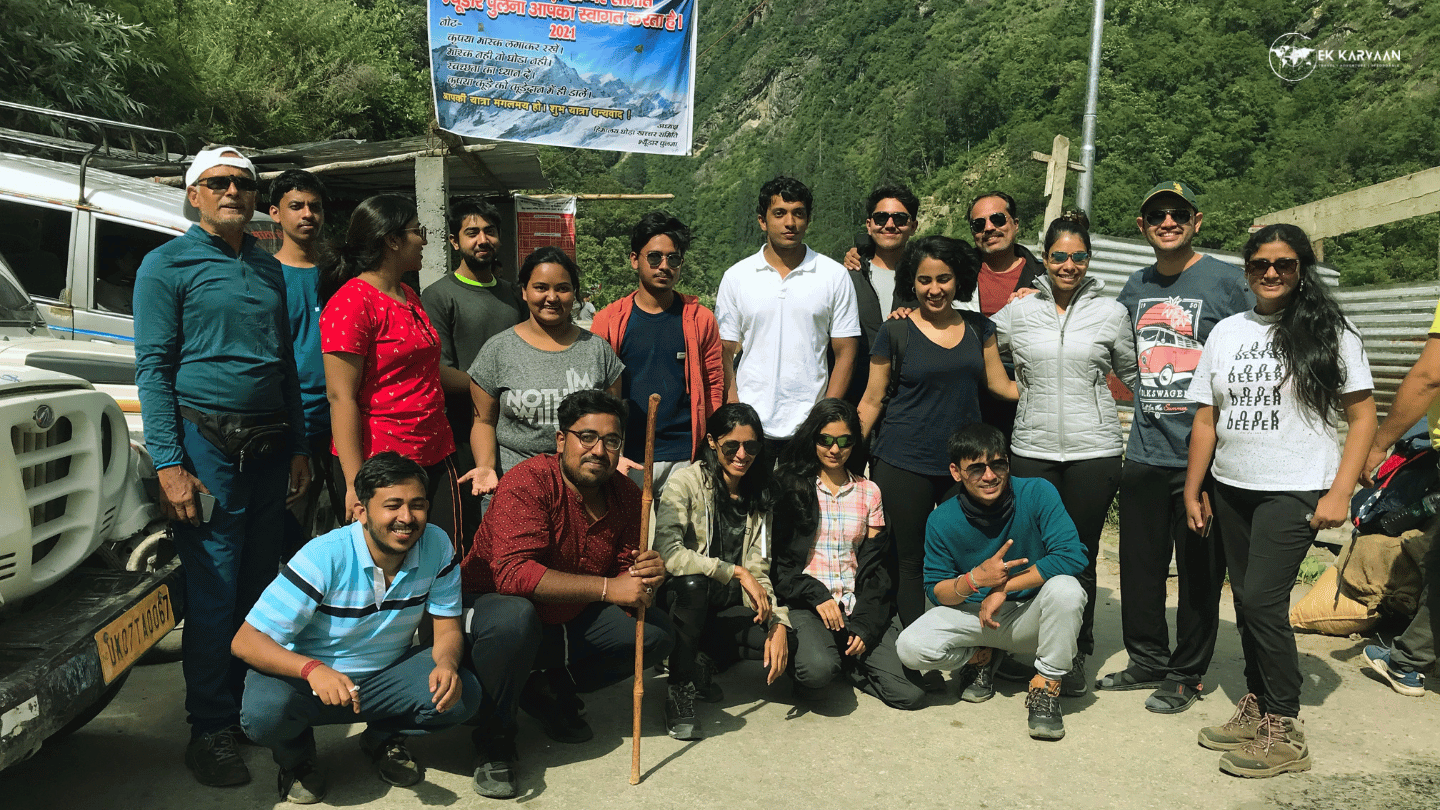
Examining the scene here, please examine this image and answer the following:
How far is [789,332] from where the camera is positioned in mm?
4746

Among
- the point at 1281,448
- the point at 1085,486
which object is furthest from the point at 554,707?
the point at 1281,448

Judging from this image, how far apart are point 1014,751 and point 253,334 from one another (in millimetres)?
3112

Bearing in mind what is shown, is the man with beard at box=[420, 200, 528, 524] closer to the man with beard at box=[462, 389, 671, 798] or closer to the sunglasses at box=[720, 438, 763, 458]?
the man with beard at box=[462, 389, 671, 798]

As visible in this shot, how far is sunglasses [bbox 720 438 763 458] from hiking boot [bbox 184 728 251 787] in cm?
204

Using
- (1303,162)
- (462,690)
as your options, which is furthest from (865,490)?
(1303,162)

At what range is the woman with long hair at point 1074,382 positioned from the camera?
448cm

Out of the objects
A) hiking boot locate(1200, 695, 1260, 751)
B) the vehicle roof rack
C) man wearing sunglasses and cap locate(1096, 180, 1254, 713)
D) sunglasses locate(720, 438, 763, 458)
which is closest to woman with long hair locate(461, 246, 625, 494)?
sunglasses locate(720, 438, 763, 458)

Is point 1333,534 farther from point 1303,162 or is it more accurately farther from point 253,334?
point 1303,162

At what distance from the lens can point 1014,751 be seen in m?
3.98

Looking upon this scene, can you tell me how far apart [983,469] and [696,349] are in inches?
52.0

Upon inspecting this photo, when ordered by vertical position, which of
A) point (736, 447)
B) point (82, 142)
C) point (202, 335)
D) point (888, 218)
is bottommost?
point (736, 447)

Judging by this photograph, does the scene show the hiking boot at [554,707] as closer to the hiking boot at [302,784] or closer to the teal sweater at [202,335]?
the hiking boot at [302,784]

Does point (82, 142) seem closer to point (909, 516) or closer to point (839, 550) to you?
point (839, 550)

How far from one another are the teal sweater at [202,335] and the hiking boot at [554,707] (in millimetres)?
1378
